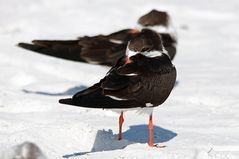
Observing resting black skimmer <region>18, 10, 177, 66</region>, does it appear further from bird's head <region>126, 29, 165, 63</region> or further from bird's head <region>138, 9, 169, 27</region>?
bird's head <region>126, 29, 165, 63</region>

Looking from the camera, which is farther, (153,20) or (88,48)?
(153,20)

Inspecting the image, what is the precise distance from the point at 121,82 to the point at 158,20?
409 centimetres

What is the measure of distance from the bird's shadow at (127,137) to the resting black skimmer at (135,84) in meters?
0.11

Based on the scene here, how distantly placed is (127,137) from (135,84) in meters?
0.93

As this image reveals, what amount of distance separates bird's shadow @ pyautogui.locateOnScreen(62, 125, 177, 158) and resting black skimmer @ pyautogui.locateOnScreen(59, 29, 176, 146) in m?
0.11

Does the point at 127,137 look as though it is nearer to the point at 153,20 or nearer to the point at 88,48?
the point at 88,48

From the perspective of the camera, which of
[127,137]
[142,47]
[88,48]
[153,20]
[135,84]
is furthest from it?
[153,20]

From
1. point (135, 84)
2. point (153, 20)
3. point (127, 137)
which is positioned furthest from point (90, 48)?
point (135, 84)

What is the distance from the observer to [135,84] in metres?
5.60

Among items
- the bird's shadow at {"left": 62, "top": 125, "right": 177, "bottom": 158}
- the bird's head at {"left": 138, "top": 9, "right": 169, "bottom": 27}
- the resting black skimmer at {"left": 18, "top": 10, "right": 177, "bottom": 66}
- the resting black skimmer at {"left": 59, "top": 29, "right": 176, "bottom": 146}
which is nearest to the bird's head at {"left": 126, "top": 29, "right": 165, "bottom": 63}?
the resting black skimmer at {"left": 59, "top": 29, "right": 176, "bottom": 146}

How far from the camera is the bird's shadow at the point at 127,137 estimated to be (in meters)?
5.86

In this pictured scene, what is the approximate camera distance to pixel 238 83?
8570 millimetres

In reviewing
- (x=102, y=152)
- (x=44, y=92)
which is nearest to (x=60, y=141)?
(x=102, y=152)

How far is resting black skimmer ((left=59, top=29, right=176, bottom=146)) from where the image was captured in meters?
5.46
